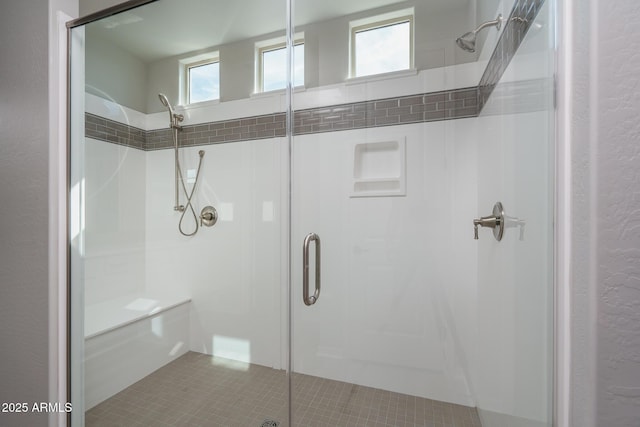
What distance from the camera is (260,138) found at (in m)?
1.63

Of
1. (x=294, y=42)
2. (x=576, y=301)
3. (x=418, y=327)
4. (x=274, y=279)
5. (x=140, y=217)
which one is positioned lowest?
(x=418, y=327)

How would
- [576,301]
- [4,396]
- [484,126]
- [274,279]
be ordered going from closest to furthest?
[576,301] < [484,126] < [4,396] < [274,279]

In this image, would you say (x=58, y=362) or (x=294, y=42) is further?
(x=294, y=42)

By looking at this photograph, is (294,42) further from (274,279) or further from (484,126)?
(274,279)

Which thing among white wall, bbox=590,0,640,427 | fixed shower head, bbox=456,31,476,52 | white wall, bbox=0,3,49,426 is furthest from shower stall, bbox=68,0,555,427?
white wall, bbox=590,0,640,427

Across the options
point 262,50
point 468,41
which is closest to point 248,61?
point 262,50

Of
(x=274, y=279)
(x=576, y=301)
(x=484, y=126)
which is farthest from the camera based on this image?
(x=274, y=279)

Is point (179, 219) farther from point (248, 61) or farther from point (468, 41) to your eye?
point (468, 41)

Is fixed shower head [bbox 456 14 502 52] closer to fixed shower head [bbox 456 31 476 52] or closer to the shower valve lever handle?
fixed shower head [bbox 456 31 476 52]

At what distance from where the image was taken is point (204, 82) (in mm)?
1630

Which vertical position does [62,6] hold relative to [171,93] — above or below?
above

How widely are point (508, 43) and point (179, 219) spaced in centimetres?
175

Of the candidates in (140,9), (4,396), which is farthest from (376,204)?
(4,396)

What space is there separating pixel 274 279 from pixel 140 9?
152 cm
